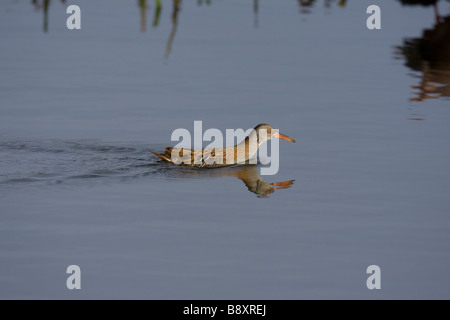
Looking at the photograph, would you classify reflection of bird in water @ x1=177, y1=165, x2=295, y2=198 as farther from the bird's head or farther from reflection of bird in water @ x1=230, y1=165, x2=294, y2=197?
the bird's head

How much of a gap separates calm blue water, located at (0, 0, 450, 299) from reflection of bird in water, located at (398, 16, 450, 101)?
0.07 m

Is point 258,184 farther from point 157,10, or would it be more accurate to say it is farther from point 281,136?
point 157,10

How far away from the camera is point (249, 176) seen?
12523mm

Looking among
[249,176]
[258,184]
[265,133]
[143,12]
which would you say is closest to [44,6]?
[143,12]

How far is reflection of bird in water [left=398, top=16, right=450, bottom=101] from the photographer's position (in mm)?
17594

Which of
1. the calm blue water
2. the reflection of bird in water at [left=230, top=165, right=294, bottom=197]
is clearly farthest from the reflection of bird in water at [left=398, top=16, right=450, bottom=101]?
the reflection of bird in water at [left=230, top=165, right=294, bottom=197]

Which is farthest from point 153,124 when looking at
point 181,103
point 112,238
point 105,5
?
point 105,5

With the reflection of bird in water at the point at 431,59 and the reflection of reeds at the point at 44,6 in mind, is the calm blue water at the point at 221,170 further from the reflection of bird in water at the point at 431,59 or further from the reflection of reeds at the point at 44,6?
the reflection of reeds at the point at 44,6

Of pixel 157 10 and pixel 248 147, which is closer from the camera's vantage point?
pixel 248 147

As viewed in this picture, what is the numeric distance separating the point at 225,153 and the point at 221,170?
0.32 meters

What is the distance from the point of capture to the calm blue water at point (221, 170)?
28.4ft

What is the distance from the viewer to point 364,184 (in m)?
11.6

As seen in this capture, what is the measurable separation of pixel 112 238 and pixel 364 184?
381 centimetres

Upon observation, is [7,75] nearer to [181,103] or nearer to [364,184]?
[181,103]
